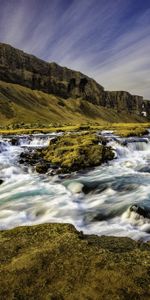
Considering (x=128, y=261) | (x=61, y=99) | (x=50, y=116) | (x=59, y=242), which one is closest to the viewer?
(x=128, y=261)

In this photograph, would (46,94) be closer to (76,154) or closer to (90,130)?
(90,130)

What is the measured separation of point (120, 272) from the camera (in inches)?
209

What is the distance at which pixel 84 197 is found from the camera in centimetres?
1529

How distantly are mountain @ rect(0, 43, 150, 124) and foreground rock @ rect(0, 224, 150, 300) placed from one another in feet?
292

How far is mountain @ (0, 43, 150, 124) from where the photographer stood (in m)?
113

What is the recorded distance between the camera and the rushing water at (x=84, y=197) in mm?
11102

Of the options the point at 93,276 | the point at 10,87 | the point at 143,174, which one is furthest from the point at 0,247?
the point at 10,87

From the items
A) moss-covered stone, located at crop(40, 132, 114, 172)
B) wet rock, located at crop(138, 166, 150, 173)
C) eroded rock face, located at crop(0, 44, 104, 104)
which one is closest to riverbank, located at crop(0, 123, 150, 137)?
moss-covered stone, located at crop(40, 132, 114, 172)

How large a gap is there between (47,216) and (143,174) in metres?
9.42

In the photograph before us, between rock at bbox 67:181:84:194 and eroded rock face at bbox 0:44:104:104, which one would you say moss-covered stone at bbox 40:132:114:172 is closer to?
rock at bbox 67:181:84:194

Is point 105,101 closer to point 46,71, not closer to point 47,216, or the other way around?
point 46,71

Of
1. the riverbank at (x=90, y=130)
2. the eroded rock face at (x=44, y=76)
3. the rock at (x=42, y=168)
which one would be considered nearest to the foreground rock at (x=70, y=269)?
the rock at (x=42, y=168)

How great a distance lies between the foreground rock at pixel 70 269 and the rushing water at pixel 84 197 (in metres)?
3.52

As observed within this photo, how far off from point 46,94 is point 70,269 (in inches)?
5825
